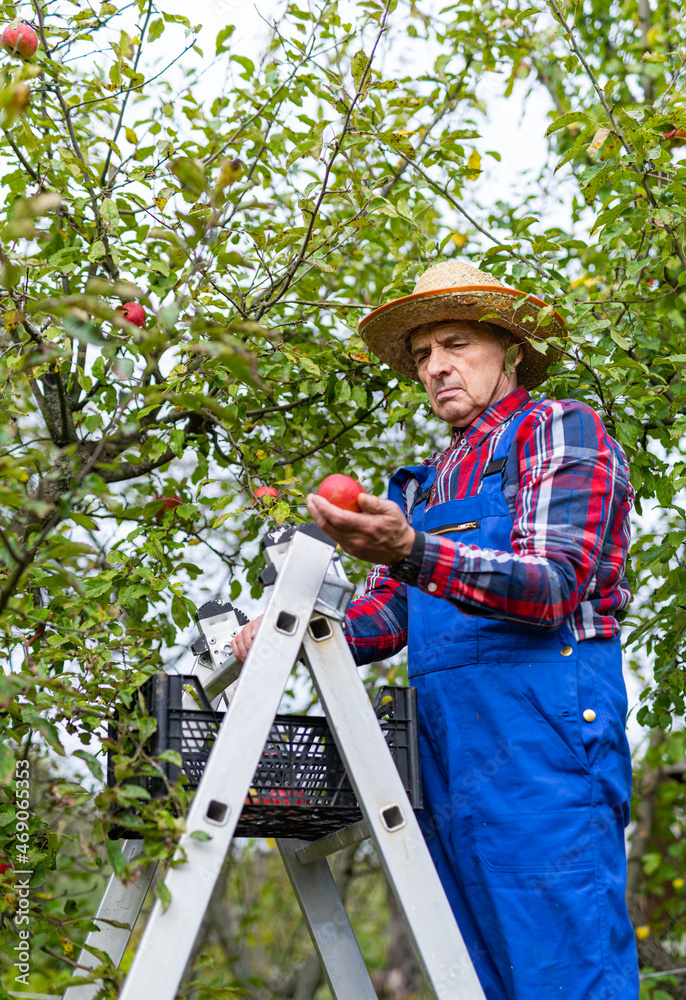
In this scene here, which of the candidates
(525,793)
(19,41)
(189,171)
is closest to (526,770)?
(525,793)

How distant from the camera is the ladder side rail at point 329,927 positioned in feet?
6.46

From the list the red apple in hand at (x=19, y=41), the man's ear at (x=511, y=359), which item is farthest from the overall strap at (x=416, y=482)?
the red apple in hand at (x=19, y=41)

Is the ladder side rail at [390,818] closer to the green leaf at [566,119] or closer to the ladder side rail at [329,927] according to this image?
the ladder side rail at [329,927]

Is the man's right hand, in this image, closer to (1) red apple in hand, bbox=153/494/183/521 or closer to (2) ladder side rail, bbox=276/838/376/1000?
(2) ladder side rail, bbox=276/838/376/1000

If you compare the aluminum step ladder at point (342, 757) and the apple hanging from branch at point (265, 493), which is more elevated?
the apple hanging from branch at point (265, 493)

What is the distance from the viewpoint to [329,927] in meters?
2.03

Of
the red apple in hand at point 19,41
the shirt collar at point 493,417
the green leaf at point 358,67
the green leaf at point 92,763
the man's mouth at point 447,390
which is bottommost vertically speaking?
the green leaf at point 92,763

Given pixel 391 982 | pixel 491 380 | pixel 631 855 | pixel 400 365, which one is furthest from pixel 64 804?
pixel 391 982

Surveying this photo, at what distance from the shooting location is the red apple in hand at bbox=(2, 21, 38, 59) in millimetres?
2537

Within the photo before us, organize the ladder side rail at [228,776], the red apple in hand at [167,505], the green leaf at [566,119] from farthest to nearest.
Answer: the red apple in hand at [167,505], the green leaf at [566,119], the ladder side rail at [228,776]

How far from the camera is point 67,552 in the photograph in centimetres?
140

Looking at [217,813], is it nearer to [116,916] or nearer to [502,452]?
[116,916]

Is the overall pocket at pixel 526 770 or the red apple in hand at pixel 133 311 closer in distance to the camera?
the overall pocket at pixel 526 770

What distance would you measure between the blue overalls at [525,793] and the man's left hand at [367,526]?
0.36m
